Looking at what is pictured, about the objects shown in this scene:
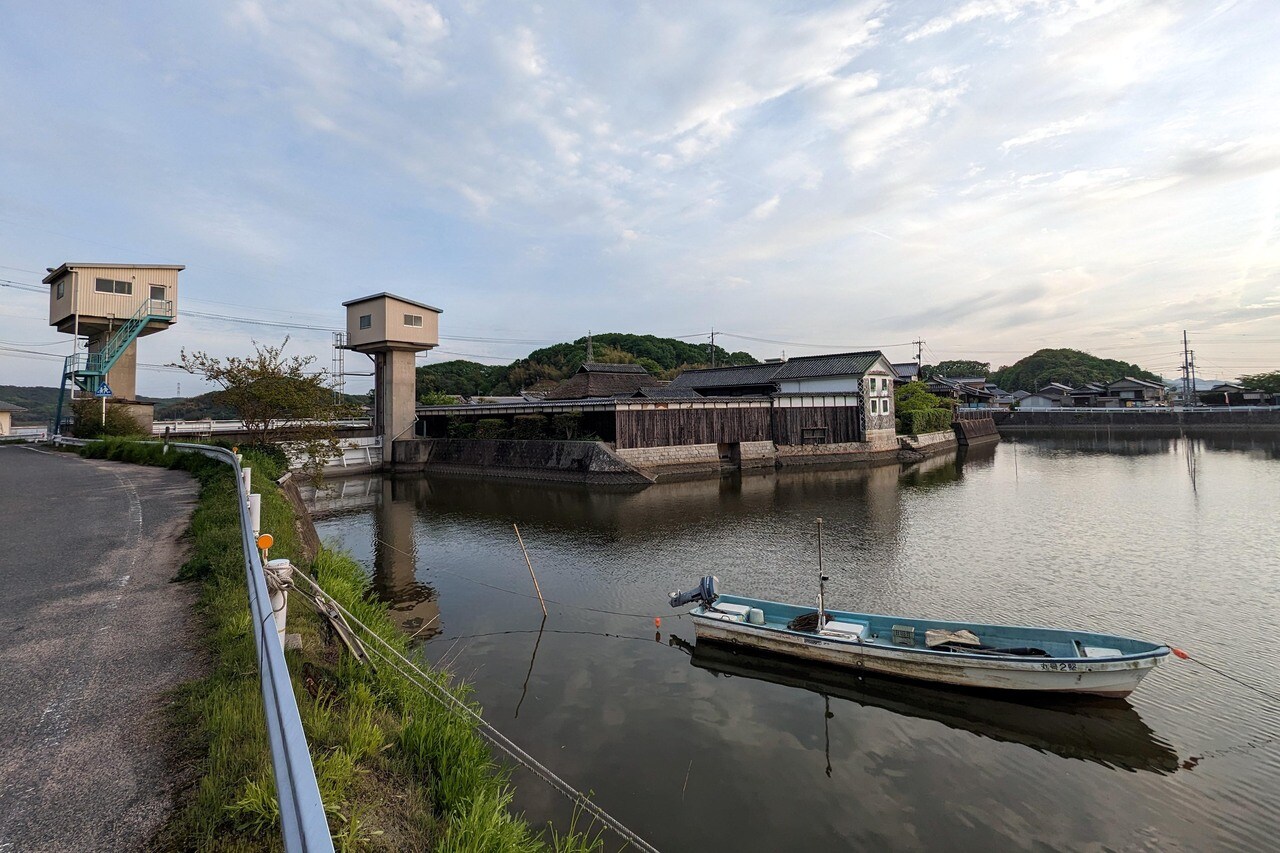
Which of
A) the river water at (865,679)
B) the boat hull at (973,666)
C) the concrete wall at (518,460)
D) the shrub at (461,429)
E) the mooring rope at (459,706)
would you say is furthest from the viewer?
the shrub at (461,429)

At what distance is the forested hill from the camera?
79.6 metres

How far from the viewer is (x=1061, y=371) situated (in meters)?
98.5

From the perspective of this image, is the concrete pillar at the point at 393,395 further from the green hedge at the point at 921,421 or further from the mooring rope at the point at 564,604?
the green hedge at the point at 921,421

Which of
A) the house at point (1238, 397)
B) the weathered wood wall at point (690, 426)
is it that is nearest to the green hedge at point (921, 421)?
the weathered wood wall at point (690, 426)

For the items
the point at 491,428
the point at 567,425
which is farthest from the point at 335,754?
the point at 491,428

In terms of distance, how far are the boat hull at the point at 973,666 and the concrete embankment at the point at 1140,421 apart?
7858 cm

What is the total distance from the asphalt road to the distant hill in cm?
11851

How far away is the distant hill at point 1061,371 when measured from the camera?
9762 centimetres

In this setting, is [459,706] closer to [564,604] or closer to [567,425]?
[564,604]

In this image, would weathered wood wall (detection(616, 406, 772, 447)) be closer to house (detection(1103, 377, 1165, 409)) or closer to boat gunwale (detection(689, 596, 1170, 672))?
boat gunwale (detection(689, 596, 1170, 672))

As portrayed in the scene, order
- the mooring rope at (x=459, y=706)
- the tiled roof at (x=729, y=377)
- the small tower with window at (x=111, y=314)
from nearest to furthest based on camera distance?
the mooring rope at (x=459, y=706), the small tower with window at (x=111, y=314), the tiled roof at (x=729, y=377)

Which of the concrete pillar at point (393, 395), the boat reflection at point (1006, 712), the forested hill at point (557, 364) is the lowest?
the boat reflection at point (1006, 712)

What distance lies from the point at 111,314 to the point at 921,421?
57.5 meters

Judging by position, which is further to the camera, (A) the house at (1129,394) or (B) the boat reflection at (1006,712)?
(A) the house at (1129,394)
